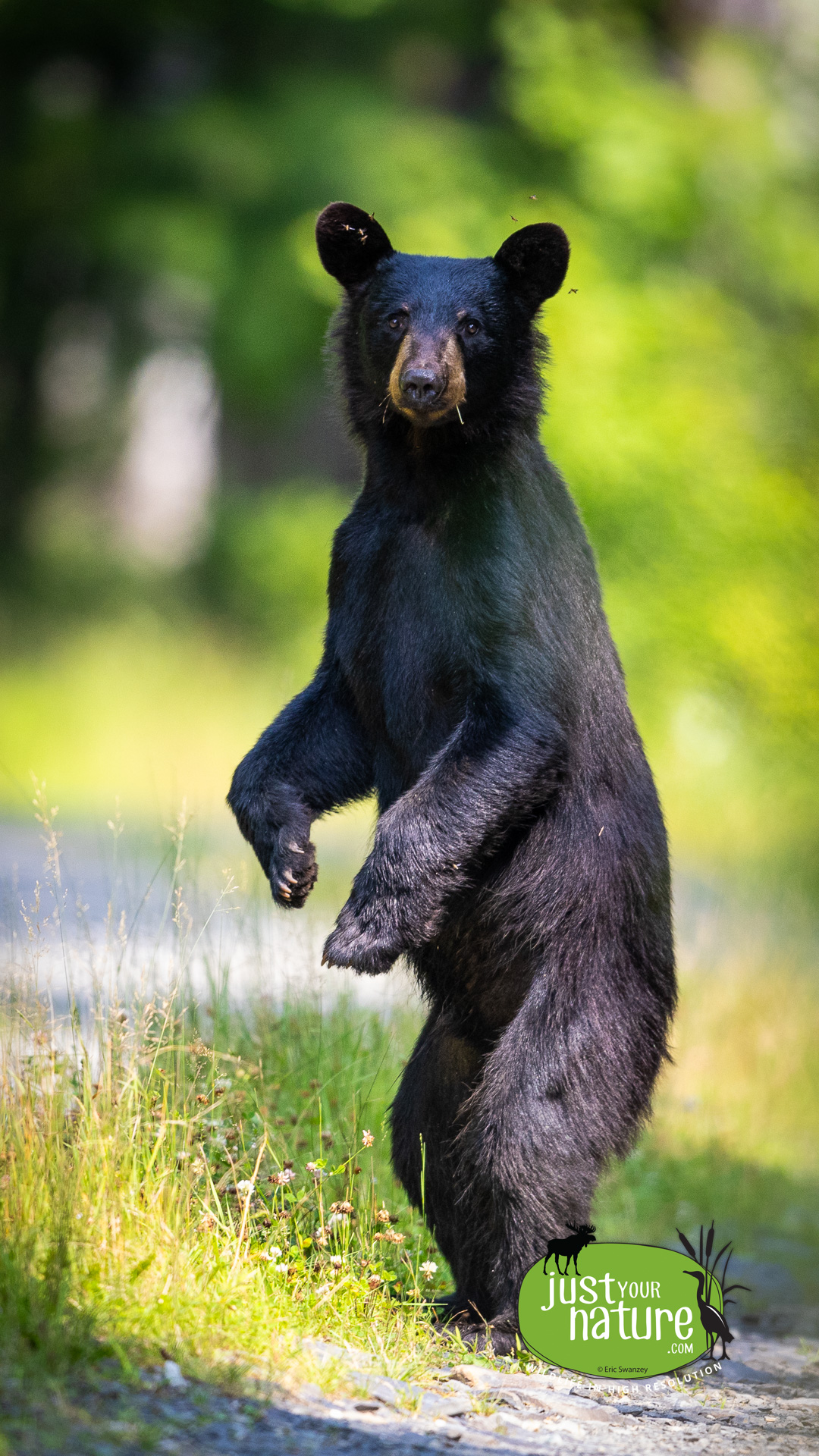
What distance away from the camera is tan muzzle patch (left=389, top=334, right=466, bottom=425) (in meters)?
3.25

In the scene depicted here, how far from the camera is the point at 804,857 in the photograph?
27.7 feet

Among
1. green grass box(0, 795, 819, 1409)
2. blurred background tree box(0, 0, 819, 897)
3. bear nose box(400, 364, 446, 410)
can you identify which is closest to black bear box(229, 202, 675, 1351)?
bear nose box(400, 364, 446, 410)

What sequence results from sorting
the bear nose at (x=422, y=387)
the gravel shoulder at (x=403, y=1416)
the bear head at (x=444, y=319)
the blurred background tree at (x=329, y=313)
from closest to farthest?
the gravel shoulder at (x=403, y=1416) → the bear nose at (x=422, y=387) → the bear head at (x=444, y=319) → the blurred background tree at (x=329, y=313)

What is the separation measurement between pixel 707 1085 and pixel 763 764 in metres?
3.93

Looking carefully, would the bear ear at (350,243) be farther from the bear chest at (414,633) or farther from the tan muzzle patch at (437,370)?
the bear chest at (414,633)

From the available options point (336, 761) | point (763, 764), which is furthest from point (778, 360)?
point (336, 761)

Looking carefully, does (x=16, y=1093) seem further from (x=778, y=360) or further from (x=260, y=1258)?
(x=778, y=360)

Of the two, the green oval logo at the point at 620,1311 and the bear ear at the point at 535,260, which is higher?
the bear ear at the point at 535,260

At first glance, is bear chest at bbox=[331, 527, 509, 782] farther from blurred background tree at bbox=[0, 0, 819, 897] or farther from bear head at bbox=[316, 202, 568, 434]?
blurred background tree at bbox=[0, 0, 819, 897]

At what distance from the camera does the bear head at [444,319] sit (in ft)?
10.9

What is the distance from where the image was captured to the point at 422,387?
322 centimetres

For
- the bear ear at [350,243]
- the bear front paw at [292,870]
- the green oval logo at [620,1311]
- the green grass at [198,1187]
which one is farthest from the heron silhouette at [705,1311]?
the bear ear at [350,243]

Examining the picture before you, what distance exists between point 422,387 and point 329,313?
12.3 meters

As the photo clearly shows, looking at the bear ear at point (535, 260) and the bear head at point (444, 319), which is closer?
the bear head at point (444, 319)
